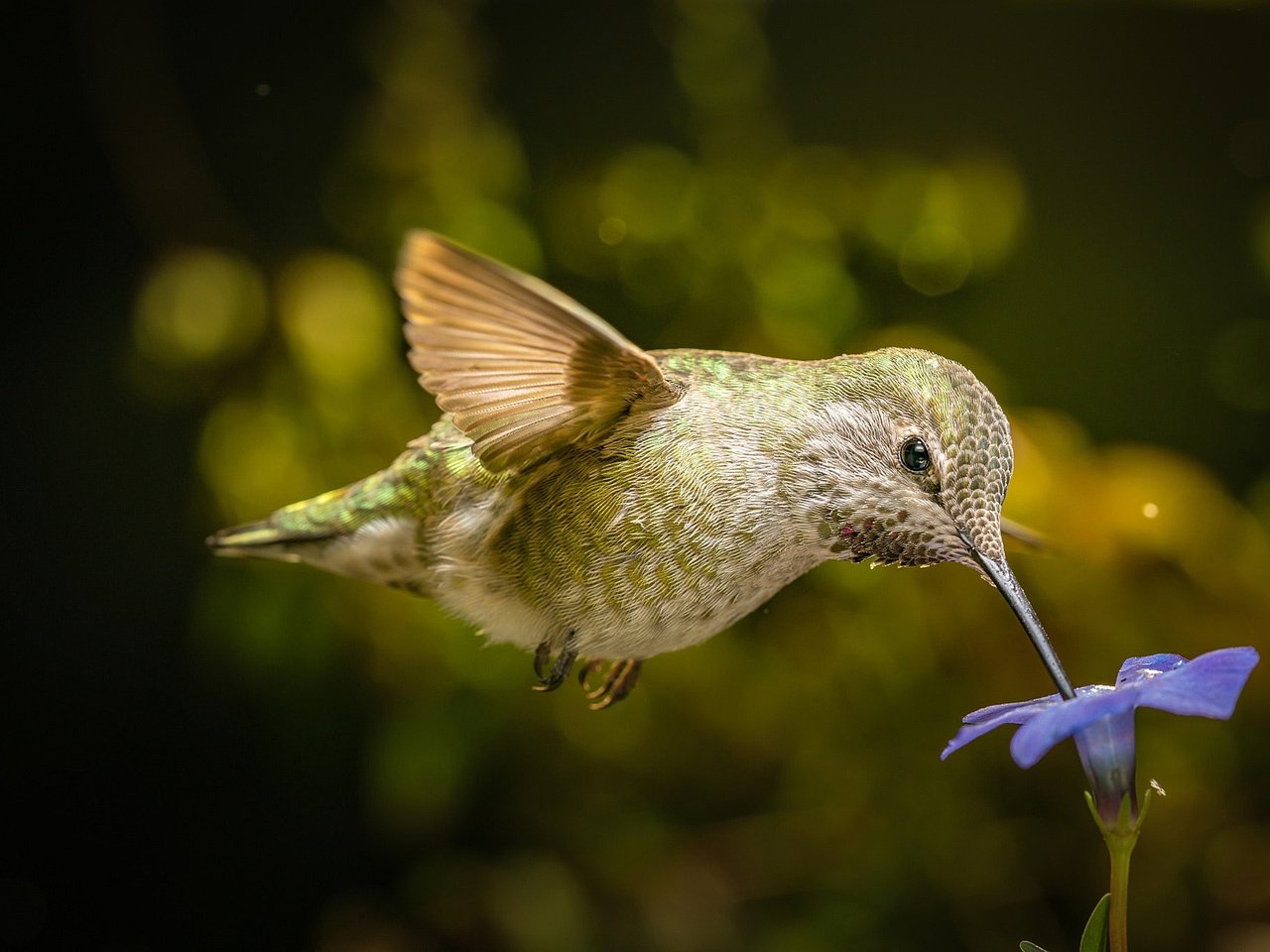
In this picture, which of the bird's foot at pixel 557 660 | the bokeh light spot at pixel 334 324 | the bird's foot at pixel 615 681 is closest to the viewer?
the bird's foot at pixel 557 660

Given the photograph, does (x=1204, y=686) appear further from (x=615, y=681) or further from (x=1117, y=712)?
(x=615, y=681)

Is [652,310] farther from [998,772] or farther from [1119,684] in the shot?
[1119,684]

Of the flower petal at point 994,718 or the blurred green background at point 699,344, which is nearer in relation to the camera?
the flower petal at point 994,718

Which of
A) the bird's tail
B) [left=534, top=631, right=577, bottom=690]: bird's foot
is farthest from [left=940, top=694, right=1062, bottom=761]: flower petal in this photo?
the bird's tail

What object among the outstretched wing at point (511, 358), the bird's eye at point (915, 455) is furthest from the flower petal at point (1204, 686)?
the outstretched wing at point (511, 358)

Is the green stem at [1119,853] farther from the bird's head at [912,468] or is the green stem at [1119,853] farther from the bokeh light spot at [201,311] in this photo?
the bokeh light spot at [201,311]

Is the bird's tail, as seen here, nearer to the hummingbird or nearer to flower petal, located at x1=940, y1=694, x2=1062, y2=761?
the hummingbird
